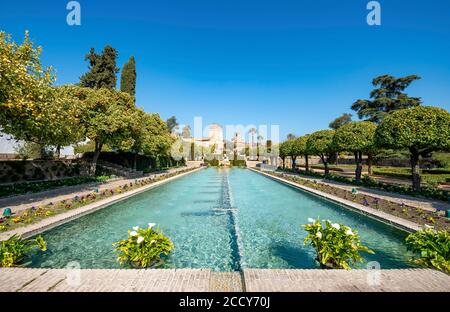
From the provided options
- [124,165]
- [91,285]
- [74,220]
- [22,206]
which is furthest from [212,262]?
[124,165]

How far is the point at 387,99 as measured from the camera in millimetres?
38562

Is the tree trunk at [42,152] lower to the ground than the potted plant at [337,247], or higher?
higher

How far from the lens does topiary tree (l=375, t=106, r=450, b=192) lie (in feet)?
44.6

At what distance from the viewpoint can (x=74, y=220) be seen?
32.3 feet

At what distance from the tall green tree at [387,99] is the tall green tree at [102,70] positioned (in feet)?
149

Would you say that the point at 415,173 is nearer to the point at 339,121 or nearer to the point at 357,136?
the point at 357,136

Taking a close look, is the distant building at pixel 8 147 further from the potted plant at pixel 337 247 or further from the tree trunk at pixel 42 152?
the potted plant at pixel 337 247

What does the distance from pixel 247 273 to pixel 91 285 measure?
2.96m

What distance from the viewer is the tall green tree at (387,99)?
37844mm

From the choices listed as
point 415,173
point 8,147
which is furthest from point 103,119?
point 8,147

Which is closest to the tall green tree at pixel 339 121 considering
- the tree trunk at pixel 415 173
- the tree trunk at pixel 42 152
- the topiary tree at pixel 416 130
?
the tree trunk at pixel 415 173

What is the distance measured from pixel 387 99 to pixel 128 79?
4596 cm

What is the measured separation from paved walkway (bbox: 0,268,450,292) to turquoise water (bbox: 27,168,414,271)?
1491 mm
